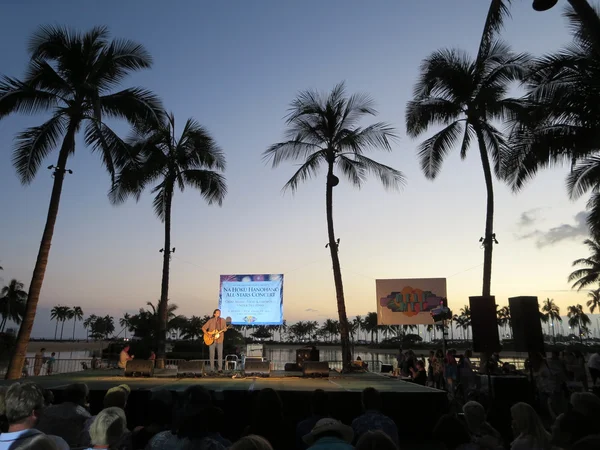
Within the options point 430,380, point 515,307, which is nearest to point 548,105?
point 515,307

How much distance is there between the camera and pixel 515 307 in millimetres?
9836

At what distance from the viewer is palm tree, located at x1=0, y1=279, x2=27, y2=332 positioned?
5341 centimetres

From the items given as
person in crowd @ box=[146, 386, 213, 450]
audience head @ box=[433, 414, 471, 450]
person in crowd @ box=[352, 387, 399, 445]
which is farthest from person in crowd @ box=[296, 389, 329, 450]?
person in crowd @ box=[146, 386, 213, 450]

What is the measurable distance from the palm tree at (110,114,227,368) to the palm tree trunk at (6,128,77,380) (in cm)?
493

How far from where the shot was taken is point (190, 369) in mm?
13477

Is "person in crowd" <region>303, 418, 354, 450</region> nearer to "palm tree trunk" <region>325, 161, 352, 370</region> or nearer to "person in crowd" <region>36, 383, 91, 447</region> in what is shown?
"person in crowd" <region>36, 383, 91, 447</region>

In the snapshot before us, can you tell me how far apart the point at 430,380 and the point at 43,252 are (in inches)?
574

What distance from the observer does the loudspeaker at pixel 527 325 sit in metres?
9.35

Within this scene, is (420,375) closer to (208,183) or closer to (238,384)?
(238,384)

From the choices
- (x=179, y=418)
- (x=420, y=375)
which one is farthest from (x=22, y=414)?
(x=420, y=375)

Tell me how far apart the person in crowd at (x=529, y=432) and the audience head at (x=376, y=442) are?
2.31 meters

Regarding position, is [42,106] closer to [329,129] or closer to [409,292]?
[329,129]

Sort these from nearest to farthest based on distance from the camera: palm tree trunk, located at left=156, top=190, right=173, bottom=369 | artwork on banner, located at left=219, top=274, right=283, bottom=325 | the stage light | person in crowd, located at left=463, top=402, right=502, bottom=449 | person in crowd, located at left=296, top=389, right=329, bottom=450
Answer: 1. person in crowd, located at left=463, top=402, right=502, bottom=449
2. person in crowd, located at left=296, top=389, right=329, bottom=450
3. the stage light
4. palm tree trunk, located at left=156, top=190, right=173, bottom=369
5. artwork on banner, located at left=219, top=274, right=283, bottom=325

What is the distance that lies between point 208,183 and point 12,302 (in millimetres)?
47413
